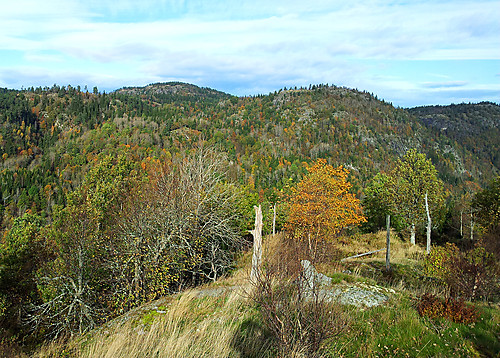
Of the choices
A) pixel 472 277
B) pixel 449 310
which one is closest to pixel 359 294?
pixel 449 310

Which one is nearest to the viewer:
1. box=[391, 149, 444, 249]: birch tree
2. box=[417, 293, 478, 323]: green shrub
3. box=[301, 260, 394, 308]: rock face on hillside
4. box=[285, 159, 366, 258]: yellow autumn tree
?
box=[417, 293, 478, 323]: green shrub

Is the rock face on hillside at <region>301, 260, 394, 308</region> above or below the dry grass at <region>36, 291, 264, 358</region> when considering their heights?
below

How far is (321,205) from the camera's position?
20.0m

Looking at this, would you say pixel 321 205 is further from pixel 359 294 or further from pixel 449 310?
pixel 449 310

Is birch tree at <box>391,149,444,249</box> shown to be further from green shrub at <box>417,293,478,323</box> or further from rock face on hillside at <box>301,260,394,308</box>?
green shrub at <box>417,293,478,323</box>

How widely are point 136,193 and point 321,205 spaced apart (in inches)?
471

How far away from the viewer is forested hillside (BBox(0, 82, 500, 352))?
1407 cm

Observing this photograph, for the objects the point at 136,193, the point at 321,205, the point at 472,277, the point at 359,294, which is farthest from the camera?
the point at 321,205

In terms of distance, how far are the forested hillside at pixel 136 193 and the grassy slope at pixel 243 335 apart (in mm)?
5370

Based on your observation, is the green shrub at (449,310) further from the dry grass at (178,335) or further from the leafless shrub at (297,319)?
the dry grass at (178,335)

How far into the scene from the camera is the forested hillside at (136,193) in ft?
46.2

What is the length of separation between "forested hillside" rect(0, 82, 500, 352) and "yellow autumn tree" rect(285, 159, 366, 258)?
5.14 ft

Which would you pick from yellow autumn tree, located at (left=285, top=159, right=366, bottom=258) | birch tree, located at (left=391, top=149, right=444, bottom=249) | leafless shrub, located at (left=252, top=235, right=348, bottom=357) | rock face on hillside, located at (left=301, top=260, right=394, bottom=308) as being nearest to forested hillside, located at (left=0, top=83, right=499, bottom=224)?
birch tree, located at (left=391, top=149, right=444, bottom=249)

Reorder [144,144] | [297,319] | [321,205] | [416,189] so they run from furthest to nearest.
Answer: [144,144] → [416,189] → [321,205] → [297,319]
